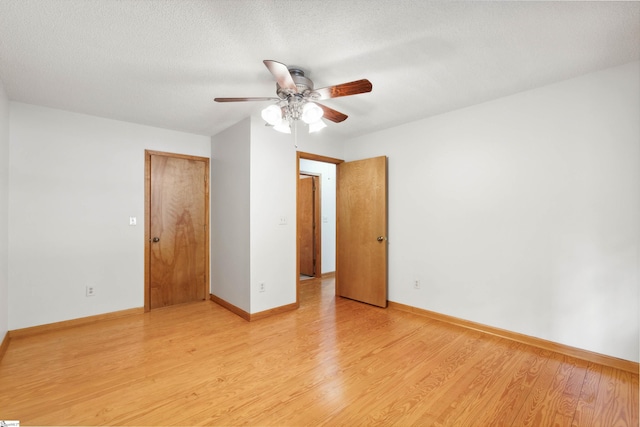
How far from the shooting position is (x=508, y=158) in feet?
8.98

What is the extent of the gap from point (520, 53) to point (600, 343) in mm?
2363

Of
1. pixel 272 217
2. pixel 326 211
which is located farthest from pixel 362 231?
pixel 326 211

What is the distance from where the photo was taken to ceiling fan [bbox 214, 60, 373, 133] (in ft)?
6.26

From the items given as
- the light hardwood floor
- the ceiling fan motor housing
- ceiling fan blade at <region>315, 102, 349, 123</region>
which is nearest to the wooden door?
the light hardwood floor

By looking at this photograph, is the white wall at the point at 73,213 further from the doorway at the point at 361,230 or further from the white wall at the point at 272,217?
the doorway at the point at 361,230

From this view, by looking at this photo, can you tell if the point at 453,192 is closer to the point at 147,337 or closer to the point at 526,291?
the point at 526,291

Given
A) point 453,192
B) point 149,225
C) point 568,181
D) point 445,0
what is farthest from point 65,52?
point 568,181

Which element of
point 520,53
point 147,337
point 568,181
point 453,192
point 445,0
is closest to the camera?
point 445,0

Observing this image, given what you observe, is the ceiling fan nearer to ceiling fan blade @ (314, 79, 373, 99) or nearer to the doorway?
ceiling fan blade @ (314, 79, 373, 99)

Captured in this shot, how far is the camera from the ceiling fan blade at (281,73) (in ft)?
5.49

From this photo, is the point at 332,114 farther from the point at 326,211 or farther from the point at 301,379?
the point at 326,211

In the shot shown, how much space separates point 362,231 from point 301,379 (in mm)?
2217

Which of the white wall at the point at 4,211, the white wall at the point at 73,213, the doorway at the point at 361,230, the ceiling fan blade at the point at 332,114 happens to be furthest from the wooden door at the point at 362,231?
the white wall at the point at 4,211

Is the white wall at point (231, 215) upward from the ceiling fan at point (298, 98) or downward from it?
downward
